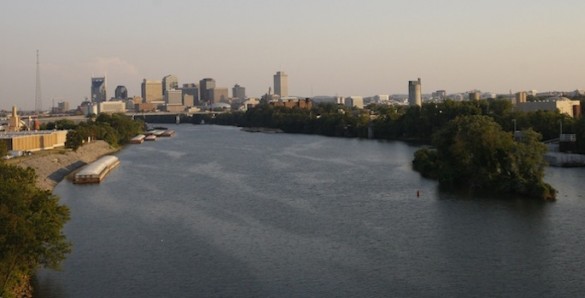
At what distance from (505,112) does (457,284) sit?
2358cm

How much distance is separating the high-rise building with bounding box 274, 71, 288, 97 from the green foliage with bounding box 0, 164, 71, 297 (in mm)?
126452

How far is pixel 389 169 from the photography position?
2198 centimetres

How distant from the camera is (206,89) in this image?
133 m

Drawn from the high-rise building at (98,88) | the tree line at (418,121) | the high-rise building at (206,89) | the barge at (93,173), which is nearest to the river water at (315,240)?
the barge at (93,173)

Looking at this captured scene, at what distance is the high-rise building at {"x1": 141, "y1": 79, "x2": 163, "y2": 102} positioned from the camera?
13650cm

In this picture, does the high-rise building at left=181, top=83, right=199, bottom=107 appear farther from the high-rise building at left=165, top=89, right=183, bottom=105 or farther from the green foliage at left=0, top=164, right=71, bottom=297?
the green foliage at left=0, top=164, right=71, bottom=297

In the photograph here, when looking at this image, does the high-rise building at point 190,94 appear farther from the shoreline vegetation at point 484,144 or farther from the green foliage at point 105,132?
the shoreline vegetation at point 484,144

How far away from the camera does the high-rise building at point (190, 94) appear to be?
124 meters

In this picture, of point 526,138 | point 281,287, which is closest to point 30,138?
point 526,138

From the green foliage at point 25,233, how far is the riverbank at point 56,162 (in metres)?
6.74

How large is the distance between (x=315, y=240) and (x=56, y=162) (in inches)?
521

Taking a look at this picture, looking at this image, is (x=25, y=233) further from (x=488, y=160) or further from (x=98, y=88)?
(x=98, y=88)

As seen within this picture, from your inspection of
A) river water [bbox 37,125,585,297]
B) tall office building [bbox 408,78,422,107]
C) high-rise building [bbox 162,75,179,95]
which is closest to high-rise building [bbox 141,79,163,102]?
high-rise building [bbox 162,75,179,95]

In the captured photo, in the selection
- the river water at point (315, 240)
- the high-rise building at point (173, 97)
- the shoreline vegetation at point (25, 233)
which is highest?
the high-rise building at point (173, 97)
